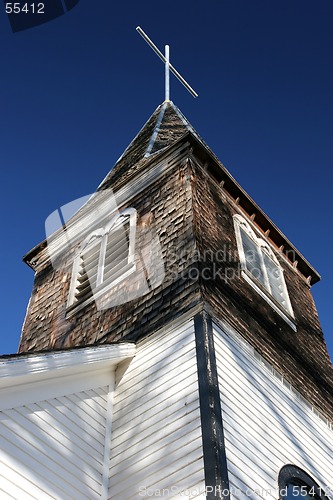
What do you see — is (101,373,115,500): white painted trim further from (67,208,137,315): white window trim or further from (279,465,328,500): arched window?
(67,208,137,315): white window trim

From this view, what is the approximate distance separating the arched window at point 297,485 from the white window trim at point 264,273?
3.35 m

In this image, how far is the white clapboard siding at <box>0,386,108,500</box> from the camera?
5781 mm

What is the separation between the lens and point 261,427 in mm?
7004

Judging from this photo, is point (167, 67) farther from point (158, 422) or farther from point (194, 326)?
point (158, 422)

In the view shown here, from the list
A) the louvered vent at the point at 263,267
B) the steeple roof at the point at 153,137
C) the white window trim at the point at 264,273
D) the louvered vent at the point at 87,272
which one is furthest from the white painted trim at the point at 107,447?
the steeple roof at the point at 153,137

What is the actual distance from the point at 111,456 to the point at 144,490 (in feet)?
2.94

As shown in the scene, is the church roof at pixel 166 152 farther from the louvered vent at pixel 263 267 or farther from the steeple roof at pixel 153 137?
the louvered vent at pixel 263 267

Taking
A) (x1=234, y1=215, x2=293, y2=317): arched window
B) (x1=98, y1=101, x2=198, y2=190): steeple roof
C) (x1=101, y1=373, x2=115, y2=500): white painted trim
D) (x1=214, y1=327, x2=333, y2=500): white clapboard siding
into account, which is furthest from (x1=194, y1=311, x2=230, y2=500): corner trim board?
(x1=98, y1=101, x2=198, y2=190): steeple roof

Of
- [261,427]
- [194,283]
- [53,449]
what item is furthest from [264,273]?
[53,449]

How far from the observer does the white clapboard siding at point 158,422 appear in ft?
19.7

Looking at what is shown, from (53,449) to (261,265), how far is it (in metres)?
5.74

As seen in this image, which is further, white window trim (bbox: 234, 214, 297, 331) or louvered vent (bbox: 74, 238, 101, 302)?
louvered vent (bbox: 74, 238, 101, 302)

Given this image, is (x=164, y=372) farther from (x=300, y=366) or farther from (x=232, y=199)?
(x=232, y=199)

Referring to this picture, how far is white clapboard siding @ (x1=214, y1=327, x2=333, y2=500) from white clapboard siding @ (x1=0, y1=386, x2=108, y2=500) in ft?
4.90
